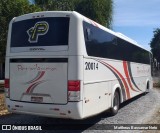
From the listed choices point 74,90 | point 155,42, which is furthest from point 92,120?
point 155,42

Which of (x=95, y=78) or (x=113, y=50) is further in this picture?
(x=113, y=50)

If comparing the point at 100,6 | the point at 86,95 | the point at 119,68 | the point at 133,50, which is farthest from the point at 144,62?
the point at 86,95

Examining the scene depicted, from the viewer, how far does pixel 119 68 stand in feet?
43.0

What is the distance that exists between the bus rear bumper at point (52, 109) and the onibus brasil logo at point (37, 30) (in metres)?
1.95

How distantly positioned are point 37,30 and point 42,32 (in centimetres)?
19

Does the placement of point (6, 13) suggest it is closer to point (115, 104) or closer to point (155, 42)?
point (115, 104)

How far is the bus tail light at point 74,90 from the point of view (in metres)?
8.70

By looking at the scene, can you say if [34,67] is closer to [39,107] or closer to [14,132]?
[39,107]

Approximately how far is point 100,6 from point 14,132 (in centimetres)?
1975

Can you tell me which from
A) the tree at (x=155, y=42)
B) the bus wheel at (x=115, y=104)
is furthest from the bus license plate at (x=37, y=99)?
the tree at (x=155, y=42)

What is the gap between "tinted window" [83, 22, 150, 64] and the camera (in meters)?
A: 9.66

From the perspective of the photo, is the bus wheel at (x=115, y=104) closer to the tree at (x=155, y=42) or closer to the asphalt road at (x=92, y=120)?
the asphalt road at (x=92, y=120)

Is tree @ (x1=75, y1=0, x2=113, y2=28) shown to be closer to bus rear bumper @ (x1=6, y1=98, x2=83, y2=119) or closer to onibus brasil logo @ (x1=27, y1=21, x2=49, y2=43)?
onibus brasil logo @ (x1=27, y1=21, x2=49, y2=43)

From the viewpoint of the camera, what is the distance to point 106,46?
11383 mm
